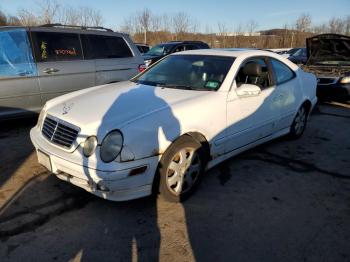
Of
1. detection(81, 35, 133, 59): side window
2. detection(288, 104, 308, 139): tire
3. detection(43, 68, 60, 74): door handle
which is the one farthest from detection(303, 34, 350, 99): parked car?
detection(43, 68, 60, 74): door handle

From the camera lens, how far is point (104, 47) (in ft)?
22.0

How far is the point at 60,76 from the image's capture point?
598 centimetres

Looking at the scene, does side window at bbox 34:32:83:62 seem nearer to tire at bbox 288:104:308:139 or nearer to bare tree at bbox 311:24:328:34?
tire at bbox 288:104:308:139

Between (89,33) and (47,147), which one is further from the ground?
(89,33)

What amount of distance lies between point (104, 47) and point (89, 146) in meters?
4.09

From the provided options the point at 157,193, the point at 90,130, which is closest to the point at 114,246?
the point at 157,193

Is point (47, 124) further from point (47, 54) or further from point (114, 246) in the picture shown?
point (47, 54)

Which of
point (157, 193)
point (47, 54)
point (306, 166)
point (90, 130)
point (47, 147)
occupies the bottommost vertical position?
point (306, 166)

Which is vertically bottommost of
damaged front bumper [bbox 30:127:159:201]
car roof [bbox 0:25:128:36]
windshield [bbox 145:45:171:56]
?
damaged front bumper [bbox 30:127:159:201]

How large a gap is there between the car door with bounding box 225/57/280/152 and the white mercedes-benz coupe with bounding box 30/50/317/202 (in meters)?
0.01

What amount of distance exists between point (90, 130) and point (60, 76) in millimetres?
3280

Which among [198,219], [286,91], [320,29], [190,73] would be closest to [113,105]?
[190,73]

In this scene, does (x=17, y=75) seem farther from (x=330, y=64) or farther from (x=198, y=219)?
(x=330, y=64)

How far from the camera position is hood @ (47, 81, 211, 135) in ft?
10.3
